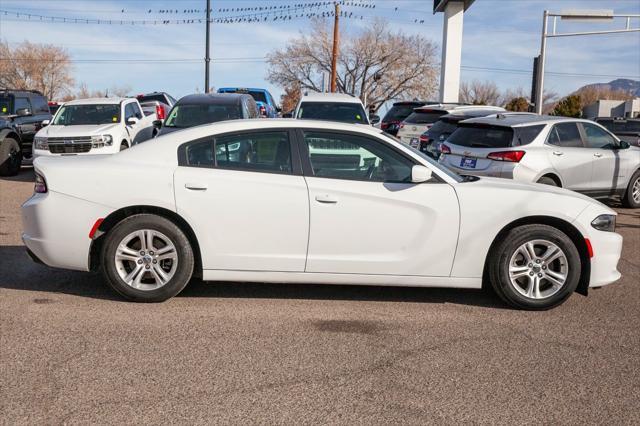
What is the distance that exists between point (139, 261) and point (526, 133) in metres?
6.76

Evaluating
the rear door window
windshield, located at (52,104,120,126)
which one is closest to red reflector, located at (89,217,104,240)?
the rear door window

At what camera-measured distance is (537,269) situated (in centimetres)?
543

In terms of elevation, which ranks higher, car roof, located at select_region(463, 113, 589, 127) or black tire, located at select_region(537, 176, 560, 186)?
car roof, located at select_region(463, 113, 589, 127)

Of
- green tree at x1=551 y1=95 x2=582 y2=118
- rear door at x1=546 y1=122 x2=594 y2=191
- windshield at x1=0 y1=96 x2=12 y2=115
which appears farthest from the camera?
green tree at x1=551 y1=95 x2=582 y2=118

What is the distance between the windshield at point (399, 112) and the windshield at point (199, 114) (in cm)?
723

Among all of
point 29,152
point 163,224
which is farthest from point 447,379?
point 29,152

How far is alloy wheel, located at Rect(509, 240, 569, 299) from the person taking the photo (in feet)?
17.8

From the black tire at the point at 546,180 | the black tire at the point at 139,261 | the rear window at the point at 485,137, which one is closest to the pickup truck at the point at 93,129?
the rear window at the point at 485,137

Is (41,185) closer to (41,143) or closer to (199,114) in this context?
(199,114)

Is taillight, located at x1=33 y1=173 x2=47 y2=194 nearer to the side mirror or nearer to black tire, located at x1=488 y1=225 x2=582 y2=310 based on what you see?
the side mirror

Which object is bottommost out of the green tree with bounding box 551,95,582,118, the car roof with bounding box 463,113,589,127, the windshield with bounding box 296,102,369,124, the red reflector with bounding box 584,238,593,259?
the red reflector with bounding box 584,238,593,259

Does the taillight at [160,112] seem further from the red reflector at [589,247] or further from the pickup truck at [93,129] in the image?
the red reflector at [589,247]

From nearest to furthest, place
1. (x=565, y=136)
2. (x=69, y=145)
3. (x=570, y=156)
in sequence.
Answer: (x=570, y=156) → (x=565, y=136) → (x=69, y=145)

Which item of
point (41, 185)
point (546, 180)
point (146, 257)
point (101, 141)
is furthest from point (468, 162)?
point (101, 141)
